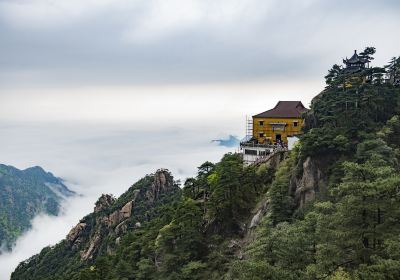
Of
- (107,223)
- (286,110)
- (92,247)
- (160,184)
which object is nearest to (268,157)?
(286,110)

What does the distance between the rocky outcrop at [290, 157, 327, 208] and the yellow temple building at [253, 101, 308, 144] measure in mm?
16283

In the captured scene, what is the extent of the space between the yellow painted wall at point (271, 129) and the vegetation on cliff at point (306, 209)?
280 inches

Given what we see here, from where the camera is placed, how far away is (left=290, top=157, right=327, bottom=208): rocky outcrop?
136 ft

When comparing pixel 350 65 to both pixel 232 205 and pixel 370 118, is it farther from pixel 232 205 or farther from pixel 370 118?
pixel 232 205

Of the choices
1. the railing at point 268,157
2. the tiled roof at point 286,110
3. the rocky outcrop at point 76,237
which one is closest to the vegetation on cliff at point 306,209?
the railing at point 268,157

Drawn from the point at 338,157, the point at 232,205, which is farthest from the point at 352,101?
the point at 232,205

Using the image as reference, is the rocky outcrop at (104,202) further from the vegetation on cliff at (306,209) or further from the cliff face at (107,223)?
the vegetation on cliff at (306,209)

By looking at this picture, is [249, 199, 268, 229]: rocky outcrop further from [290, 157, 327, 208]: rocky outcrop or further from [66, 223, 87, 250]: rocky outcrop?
[66, 223, 87, 250]: rocky outcrop

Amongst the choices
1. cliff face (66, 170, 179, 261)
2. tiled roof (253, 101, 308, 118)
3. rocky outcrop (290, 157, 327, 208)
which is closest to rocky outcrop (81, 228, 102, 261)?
cliff face (66, 170, 179, 261)

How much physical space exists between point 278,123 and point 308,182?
19465 millimetres

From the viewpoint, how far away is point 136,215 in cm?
9975

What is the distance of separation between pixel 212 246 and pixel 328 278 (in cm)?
2542

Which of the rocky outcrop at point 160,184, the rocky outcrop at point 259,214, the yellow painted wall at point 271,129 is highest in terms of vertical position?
the yellow painted wall at point 271,129

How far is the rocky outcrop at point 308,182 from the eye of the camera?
41.3 metres
